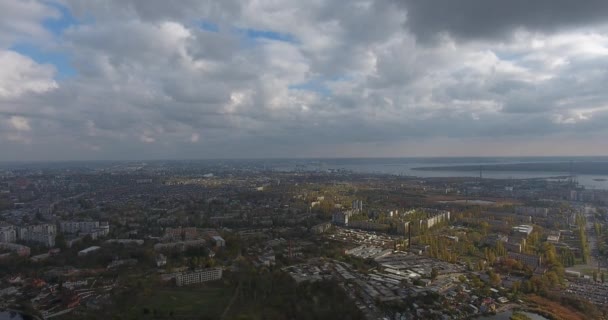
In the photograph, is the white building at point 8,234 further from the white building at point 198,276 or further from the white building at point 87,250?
the white building at point 198,276

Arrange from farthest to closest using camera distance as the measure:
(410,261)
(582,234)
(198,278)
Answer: (582,234) → (410,261) → (198,278)

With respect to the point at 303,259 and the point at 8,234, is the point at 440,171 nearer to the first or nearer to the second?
the point at 303,259

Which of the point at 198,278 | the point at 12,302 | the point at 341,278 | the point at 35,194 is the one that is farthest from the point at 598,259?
the point at 35,194

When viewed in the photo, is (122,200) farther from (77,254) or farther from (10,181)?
(10,181)

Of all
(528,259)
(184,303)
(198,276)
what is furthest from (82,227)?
(528,259)

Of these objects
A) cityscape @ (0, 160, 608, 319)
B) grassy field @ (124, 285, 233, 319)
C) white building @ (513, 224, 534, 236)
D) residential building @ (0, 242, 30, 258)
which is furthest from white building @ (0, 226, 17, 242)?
white building @ (513, 224, 534, 236)

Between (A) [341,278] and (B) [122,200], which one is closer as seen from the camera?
(A) [341,278]
